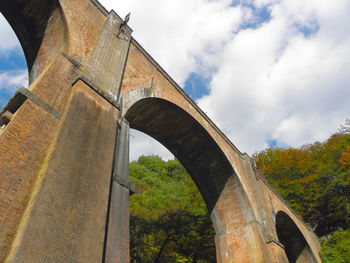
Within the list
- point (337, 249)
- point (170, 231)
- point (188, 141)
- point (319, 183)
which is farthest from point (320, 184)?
point (188, 141)

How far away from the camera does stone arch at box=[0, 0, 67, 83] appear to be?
16.8 ft

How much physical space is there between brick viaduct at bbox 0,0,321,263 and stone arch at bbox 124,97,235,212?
38 millimetres

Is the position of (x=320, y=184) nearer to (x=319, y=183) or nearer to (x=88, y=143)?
(x=319, y=183)

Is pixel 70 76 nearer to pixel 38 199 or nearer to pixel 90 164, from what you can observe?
pixel 90 164

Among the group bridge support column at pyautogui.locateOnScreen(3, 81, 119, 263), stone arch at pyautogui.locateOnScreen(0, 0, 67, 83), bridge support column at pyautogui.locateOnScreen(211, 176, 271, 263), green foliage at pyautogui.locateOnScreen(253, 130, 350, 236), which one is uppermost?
green foliage at pyautogui.locateOnScreen(253, 130, 350, 236)

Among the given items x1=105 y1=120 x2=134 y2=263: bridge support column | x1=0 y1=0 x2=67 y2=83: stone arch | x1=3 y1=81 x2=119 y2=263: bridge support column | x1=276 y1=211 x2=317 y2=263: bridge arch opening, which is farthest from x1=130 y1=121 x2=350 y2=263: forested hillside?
x1=3 y1=81 x2=119 y2=263: bridge support column

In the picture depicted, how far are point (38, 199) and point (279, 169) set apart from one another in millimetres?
24499

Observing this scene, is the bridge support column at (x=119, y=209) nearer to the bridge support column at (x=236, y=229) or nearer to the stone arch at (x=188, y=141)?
the stone arch at (x=188, y=141)

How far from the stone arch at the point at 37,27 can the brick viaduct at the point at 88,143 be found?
2 cm

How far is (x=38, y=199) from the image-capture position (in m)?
2.64

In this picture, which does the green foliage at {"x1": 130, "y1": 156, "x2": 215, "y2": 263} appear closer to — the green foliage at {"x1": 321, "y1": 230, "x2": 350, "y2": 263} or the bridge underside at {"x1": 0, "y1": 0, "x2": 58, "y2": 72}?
the green foliage at {"x1": 321, "y1": 230, "x2": 350, "y2": 263}

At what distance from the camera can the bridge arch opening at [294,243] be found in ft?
44.8

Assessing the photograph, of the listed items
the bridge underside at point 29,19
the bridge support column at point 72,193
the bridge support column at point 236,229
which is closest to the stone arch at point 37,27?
the bridge underside at point 29,19

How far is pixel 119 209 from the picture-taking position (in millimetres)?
3896
